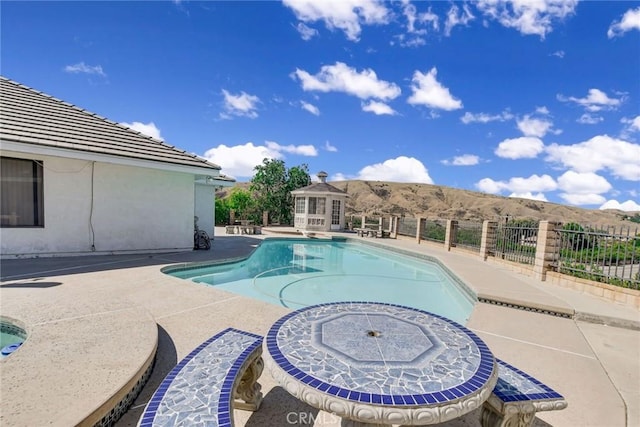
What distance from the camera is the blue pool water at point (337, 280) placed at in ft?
22.1

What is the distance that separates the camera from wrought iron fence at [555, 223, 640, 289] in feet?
20.0

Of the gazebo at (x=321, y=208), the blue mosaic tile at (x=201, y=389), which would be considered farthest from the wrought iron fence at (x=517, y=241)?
the gazebo at (x=321, y=208)

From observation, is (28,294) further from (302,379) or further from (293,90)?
(293,90)

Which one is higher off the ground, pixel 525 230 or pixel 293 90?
pixel 293 90

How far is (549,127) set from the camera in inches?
1117

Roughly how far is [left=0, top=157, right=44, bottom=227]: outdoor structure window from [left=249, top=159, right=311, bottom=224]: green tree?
1592cm

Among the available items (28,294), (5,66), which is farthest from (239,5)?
(28,294)

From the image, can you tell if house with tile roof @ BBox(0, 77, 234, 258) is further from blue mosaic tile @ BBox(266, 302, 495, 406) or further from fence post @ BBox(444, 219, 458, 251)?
fence post @ BBox(444, 219, 458, 251)

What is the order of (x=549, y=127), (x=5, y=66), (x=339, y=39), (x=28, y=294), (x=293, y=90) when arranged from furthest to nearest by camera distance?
1. (x=549, y=127)
2. (x=293, y=90)
3. (x=339, y=39)
4. (x=5, y=66)
5. (x=28, y=294)

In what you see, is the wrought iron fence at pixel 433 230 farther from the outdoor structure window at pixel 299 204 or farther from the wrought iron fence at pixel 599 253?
the outdoor structure window at pixel 299 204

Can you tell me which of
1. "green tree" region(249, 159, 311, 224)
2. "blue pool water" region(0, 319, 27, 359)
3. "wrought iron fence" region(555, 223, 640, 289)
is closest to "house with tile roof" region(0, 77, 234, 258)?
"blue pool water" region(0, 319, 27, 359)

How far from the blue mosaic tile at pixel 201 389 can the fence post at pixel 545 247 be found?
860cm

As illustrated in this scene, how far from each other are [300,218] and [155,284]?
49.9ft

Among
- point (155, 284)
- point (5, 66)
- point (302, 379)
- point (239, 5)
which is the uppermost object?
point (239, 5)
